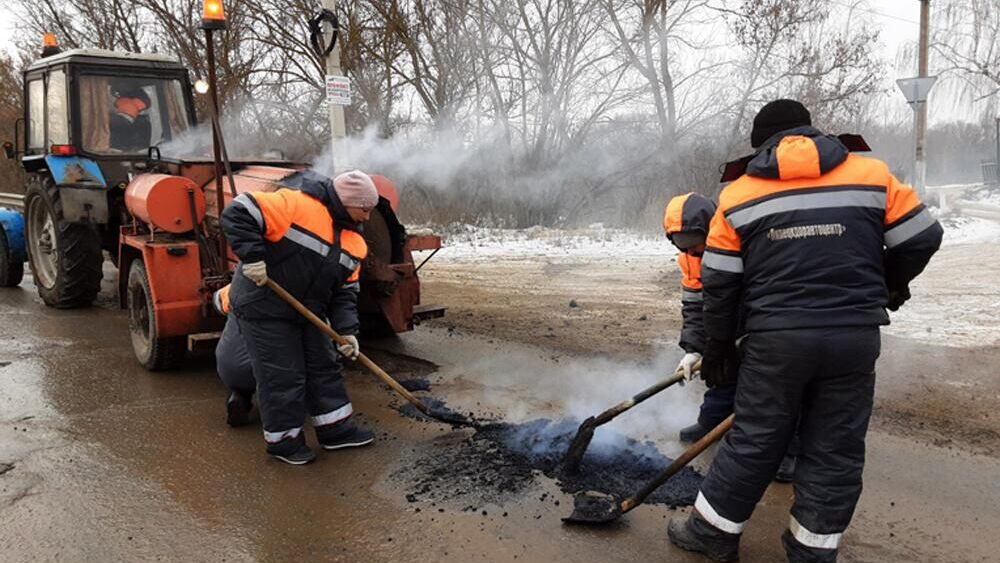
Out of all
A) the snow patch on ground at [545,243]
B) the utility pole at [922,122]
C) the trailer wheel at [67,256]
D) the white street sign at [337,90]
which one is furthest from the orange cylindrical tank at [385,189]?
the utility pole at [922,122]

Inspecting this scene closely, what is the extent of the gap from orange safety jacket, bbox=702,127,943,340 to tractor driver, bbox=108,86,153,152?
6237 mm

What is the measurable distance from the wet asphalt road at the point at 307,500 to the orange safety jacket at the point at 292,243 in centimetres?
86

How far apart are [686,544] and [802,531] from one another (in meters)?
0.46

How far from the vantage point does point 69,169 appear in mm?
6637

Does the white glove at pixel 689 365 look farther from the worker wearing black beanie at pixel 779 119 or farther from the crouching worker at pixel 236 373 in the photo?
the crouching worker at pixel 236 373

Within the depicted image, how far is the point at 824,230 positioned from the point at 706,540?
126 cm

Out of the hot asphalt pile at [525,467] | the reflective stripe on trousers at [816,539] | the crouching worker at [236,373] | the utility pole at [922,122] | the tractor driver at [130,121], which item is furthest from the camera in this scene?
the utility pole at [922,122]

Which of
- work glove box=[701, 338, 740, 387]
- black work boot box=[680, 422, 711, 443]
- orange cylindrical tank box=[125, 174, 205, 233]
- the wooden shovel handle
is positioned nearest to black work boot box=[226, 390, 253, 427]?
orange cylindrical tank box=[125, 174, 205, 233]

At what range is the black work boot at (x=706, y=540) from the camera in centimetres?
278

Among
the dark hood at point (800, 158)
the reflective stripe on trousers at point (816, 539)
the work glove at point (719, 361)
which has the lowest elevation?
the reflective stripe on trousers at point (816, 539)

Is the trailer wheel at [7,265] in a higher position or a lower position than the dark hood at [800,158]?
lower

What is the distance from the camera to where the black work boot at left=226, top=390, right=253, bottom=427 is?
4.27m

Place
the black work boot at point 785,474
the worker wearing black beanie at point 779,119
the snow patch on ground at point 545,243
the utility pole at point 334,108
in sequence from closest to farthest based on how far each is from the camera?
the worker wearing black beanie at point 779,119 < the black work boot at point 785,474 < the utility pole at point 334,108 < the snow patch on ground at point 545,243

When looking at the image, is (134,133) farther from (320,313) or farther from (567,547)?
(567,547)
